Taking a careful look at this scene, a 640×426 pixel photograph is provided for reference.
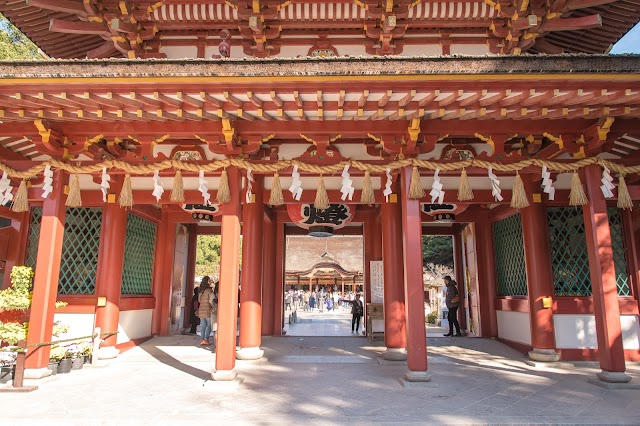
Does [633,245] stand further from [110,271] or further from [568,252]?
[110,271]

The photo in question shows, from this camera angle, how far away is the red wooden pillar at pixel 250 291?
313 inches

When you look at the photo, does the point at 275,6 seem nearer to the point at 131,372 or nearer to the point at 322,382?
the point at 322,382

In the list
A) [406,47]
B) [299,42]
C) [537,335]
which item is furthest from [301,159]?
[537,335]

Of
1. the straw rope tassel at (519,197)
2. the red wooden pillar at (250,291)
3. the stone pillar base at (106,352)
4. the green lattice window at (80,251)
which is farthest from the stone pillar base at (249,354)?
the straw rope tassel at (519,197)

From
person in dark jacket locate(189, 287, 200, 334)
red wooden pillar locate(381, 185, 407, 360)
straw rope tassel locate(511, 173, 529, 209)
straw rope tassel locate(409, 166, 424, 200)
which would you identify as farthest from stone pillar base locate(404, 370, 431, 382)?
person in dark jacket locate(189, 287, 200, 334)

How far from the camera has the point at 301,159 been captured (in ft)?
22.3

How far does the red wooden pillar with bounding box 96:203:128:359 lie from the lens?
8.02 metres

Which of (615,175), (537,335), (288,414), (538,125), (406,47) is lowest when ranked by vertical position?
(288,414)

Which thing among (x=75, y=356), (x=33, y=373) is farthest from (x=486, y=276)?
(x=33, y=373)

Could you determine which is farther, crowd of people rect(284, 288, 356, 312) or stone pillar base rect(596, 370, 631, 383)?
crowd of people rect(284, 288, 356, 312)

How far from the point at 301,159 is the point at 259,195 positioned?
7.28 ft

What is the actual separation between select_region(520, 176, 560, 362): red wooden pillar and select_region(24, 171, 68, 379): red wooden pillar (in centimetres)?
860

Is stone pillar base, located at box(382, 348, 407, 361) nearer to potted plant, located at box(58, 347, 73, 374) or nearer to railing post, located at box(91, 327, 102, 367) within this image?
railing post, located at box(91, 327, 102, 367)

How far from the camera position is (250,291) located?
800 centimetres
